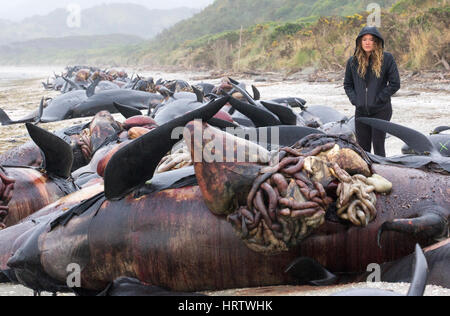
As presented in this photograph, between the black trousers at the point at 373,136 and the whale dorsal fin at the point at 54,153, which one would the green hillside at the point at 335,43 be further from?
the whale dorsal fin at the point at 54,153

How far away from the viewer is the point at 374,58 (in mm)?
4863

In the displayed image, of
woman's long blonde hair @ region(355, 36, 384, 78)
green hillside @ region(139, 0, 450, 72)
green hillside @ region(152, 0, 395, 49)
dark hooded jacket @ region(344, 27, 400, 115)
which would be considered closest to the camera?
woman's long blonde hair @ region(355, 36, 384, 78)

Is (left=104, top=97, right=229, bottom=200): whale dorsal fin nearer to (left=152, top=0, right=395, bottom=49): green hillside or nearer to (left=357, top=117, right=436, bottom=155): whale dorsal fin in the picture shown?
(left=357, top=117, right=436, bottom=155): whale dorsal fin

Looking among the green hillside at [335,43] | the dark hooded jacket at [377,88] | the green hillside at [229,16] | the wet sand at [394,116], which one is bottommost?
the wet sand at [394,116]

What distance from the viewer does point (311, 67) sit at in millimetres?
20656

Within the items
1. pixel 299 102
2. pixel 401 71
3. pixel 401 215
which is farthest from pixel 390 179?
pixel 401 71

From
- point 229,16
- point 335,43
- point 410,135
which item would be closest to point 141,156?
point 410,135

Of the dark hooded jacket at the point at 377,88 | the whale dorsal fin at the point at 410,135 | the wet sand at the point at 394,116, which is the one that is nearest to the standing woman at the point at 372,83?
the dark hooded jacket at the point at 377,88

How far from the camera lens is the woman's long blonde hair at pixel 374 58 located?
15.8 ft

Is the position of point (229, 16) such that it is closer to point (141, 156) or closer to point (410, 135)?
point (410, 135)

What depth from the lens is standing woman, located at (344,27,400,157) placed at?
15.8ft

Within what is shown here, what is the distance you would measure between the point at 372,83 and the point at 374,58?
26 centimetres

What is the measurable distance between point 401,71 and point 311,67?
6.19 metres

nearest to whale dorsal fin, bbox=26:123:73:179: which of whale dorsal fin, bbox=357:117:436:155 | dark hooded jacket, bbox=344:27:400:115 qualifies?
whale dorsal fin, bbox=357:117:436:155
